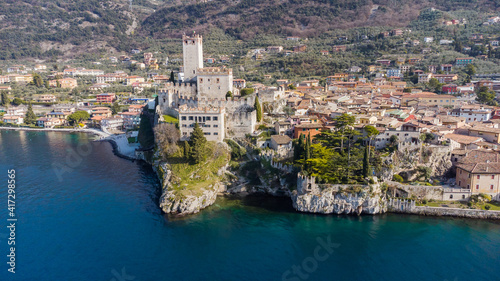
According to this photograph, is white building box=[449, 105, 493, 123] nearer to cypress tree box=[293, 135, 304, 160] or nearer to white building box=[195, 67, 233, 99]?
cypress tree box=[293, 135, 304, 160]

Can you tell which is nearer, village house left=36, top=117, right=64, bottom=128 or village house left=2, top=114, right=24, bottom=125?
village house left=36, top=117, right=64, bottom=128

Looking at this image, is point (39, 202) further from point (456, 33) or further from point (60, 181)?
point (456, 33)

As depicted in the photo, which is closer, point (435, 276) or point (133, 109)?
point (435, 276)

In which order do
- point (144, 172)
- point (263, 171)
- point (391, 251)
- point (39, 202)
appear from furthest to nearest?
1. point (144, 172)
2. point (263, 171)
3. point (39, 202)
4. point (391, 251)

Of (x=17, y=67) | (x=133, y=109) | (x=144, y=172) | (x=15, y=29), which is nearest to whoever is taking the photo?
(x=144, y=172)

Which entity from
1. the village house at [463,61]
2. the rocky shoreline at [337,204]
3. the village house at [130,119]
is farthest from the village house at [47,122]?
the village house at [463,61]

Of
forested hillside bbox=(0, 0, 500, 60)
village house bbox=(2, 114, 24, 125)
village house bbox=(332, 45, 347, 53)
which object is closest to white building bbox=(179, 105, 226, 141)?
village house bbox=(2, 114, 24, 125)

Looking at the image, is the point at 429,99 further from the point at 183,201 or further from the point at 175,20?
the point at 175,20

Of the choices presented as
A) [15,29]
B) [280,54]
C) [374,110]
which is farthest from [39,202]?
[15,29]
